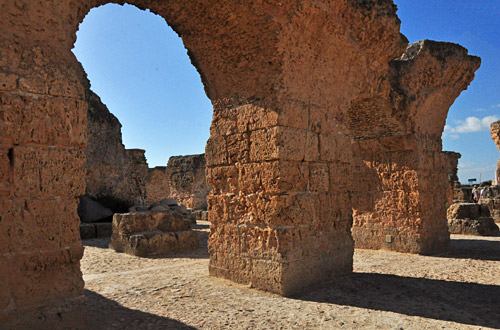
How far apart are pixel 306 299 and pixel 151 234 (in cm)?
393

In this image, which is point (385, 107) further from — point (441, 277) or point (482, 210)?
point (482, 210)

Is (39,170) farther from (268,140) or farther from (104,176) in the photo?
(104,176)

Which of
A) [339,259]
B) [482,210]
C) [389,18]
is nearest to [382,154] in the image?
[389,18]

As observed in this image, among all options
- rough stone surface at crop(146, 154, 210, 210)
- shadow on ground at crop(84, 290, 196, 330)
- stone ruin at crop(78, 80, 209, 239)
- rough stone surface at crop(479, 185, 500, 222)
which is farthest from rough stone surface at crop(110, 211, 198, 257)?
rough stone surface at crop(479, 185, 500, 222)

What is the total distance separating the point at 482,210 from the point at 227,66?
28.8ft

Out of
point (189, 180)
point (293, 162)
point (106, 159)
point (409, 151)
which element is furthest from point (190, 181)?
point (293, 162)

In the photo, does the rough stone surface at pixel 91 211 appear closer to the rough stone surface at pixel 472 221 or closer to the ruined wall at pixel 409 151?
the ruined wall at pixel 409 151

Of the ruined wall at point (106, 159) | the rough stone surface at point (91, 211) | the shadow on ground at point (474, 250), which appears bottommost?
the shadow on ground at point (474, 250)

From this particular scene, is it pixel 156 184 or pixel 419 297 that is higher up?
pixel 156 184

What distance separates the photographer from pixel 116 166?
431 inches

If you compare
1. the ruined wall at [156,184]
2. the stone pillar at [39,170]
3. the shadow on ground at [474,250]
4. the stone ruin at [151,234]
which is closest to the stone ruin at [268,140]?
the stone pillar at [39,170]

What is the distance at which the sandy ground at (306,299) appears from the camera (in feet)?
10.3

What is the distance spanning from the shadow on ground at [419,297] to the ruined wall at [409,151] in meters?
2.32

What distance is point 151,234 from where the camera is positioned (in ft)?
22.6
